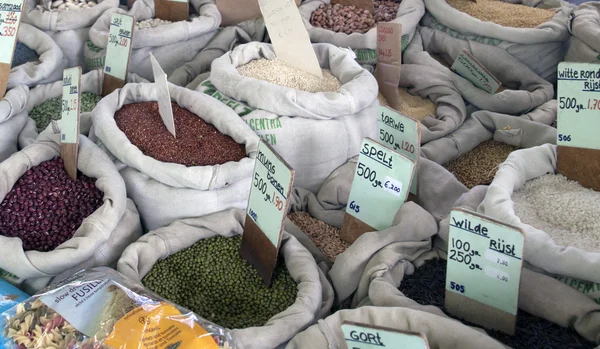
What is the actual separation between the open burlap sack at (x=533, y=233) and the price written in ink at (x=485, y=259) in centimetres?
9

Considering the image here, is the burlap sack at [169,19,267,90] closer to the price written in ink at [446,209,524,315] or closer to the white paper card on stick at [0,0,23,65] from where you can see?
the white paper card on stick at [0,0,23,65]

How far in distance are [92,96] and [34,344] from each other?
130 centimetres

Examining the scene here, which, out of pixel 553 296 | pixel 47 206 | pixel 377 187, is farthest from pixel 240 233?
pixel 553 296

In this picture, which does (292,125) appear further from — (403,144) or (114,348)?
(114,348)

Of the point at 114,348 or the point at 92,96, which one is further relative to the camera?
the point at 92,96

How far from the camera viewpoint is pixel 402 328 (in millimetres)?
1261

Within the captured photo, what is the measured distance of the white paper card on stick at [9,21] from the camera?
6.39ft

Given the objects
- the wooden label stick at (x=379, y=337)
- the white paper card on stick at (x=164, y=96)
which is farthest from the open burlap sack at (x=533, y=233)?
the white paper card on stick at (x=164, y=96)

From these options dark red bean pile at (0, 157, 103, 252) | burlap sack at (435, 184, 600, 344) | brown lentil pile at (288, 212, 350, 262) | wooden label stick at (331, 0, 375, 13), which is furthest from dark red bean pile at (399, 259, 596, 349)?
wooden label stick at (331, 0, 375, 13)

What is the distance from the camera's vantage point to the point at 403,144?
66.7 inches

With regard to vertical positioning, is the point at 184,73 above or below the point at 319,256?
above

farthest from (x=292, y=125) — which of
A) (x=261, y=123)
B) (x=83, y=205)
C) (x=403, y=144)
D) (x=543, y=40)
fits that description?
(x=543, y=40)

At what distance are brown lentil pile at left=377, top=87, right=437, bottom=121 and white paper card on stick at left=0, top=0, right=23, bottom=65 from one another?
129cm

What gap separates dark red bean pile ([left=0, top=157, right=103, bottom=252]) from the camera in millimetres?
1590
